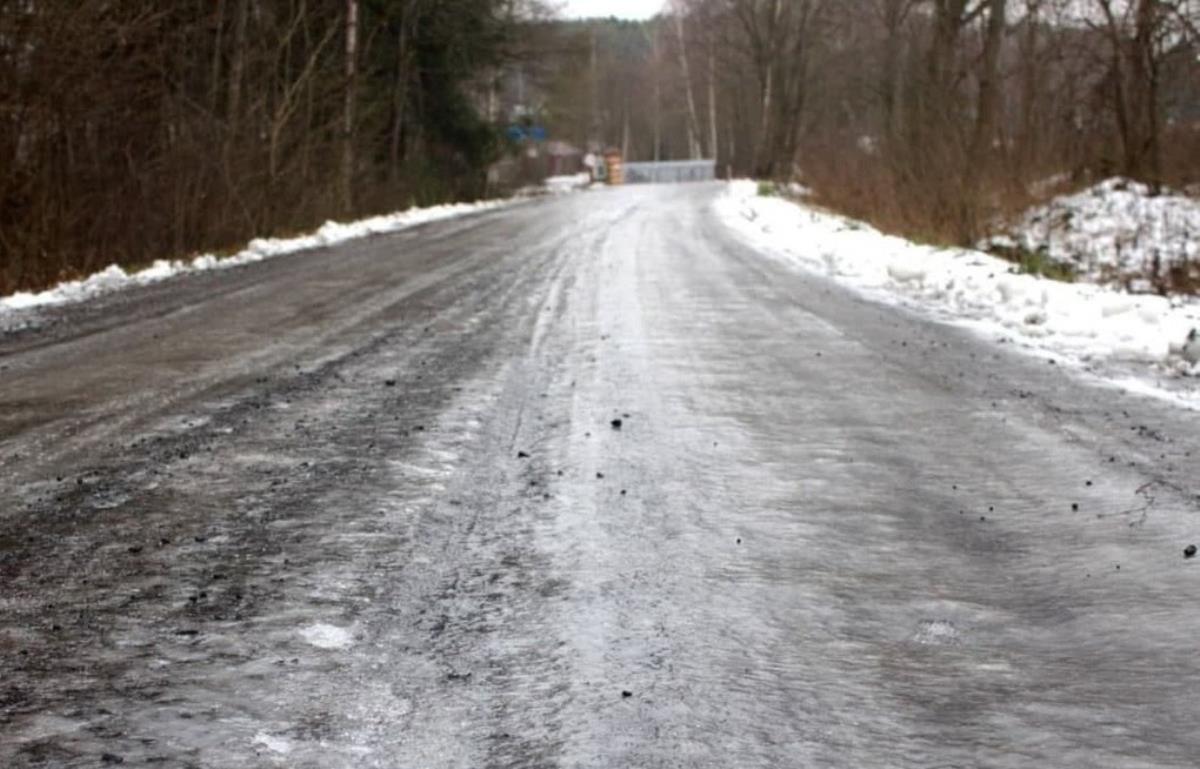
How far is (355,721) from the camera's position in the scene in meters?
3.20

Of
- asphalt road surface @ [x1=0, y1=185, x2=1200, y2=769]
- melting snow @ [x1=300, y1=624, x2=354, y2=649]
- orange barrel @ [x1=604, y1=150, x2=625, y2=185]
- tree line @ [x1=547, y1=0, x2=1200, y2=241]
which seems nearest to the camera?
asphalt road surface @ [x1=0, y1=185, x2=1200, y2=769]

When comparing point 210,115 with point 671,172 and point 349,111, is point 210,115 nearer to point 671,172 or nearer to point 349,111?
point 349,111

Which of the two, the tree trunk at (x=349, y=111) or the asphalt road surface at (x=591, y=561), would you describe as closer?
the asphalt road surface at (x=591, y=561)

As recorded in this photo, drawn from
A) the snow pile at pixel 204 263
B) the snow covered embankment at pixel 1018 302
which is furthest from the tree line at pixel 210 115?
the snow covered embankment at pixel 1018 302

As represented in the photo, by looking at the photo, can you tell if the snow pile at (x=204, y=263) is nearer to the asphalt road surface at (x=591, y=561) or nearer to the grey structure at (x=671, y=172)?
the asphalt road surface at (x=591, y=561)

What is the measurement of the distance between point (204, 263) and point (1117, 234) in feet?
43.0

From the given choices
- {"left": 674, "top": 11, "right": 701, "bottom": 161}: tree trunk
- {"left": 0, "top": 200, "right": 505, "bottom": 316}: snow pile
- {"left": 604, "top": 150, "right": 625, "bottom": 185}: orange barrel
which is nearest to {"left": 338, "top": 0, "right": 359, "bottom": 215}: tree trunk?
{"left": 0, "top": 200, "right": 505, "bottom": 316}: snow pile

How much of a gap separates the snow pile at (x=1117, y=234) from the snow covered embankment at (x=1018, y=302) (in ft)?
4.59

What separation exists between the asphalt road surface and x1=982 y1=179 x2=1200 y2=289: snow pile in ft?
22.4

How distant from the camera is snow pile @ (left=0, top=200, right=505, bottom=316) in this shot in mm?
13552

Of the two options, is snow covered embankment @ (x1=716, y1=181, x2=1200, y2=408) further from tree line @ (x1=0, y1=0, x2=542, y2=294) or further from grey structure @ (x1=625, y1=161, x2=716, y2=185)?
grey structure @ (x1=625, y1=161, x2=716, y2=185)

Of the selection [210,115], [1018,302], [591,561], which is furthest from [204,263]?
[591,561]

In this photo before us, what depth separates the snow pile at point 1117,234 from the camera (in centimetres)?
1511

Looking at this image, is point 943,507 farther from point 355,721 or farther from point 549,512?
point 355,721
